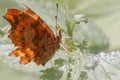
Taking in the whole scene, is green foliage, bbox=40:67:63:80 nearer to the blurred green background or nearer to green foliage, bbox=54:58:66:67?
green foliage, bbox=54:58:66:67

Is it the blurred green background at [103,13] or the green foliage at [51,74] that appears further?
the blurred green background at [103,13]

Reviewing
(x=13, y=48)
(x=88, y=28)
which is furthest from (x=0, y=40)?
(x=88, y=28)

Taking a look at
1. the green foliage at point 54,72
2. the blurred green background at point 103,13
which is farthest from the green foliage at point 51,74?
the blurred green background at point 103,13

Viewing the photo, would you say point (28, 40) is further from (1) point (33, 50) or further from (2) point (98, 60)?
(2) point (98, 60)

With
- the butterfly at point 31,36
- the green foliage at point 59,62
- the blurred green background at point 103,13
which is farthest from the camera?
the blurred green background at point 103,13

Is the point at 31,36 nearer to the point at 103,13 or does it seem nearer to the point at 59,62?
the point at 59,62

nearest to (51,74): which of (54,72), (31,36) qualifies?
(54,72)

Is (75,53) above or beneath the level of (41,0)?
beneath

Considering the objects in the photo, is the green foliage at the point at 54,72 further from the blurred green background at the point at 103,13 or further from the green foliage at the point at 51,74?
the blurred green background at the point at 103,13
